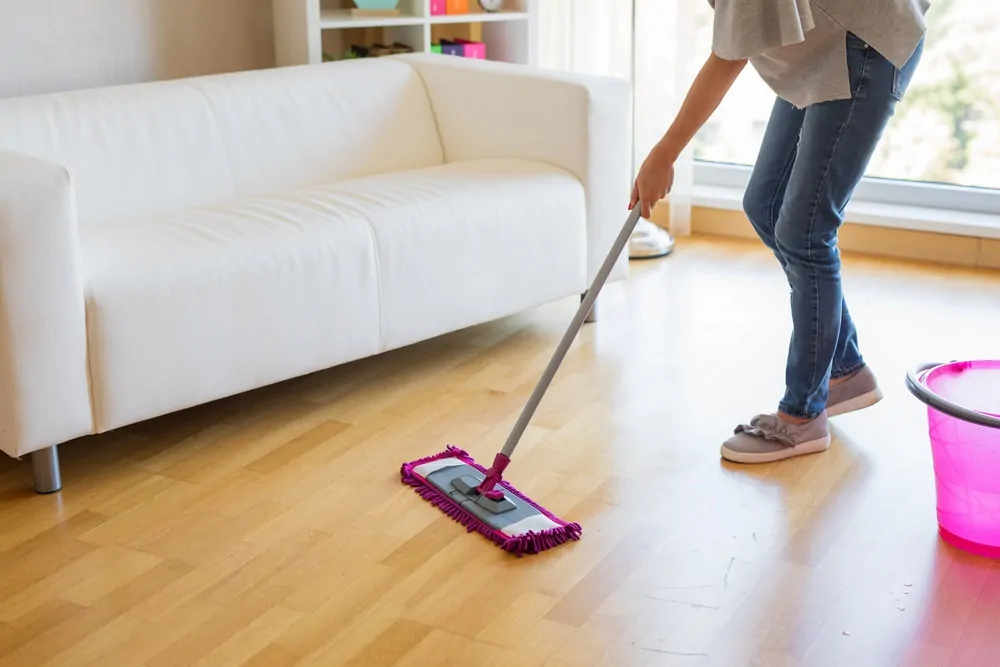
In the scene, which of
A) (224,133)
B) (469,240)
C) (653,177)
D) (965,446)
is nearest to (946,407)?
(965,446)

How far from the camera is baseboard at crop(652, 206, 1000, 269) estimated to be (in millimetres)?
3707

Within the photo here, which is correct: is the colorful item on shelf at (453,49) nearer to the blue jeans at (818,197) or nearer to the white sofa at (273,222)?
the white sofa at (273,222)

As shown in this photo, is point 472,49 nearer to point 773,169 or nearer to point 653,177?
point 773,169

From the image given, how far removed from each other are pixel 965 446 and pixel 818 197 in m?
0.51

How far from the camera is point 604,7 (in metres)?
3.99

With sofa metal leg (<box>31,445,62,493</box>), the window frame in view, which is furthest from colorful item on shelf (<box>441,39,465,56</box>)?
sofa metal leg (<box>31,445,62,493</box>)

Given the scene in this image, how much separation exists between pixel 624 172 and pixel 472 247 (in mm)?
542

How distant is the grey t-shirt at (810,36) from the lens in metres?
1.90

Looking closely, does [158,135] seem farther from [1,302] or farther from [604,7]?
[604,7]

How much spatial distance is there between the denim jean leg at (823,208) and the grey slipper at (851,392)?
2.8 inches

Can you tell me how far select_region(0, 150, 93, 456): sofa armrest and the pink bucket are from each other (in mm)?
1396

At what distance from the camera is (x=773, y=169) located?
2.37 metres

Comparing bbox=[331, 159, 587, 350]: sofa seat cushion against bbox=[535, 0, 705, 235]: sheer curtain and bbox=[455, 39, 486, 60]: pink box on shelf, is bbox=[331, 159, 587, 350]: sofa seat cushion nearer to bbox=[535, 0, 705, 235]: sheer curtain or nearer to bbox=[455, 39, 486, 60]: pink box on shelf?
bbox=[455, 39, 486, 60]: pink box on shelf

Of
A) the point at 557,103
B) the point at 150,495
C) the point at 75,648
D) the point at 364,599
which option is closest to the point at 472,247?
the point at 557,103
